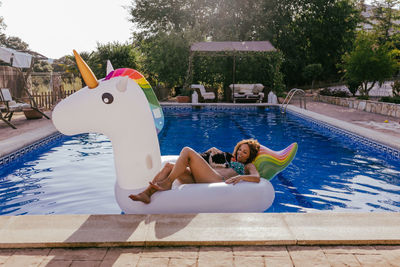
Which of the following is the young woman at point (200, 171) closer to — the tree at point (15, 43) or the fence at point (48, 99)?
the fence at point (48, 99)

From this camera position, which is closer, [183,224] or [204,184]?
[183,224]

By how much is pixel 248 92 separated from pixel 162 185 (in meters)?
Result: 14.3

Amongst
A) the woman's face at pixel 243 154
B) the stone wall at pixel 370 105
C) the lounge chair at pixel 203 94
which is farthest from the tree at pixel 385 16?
the woman's face at pixel 243 154

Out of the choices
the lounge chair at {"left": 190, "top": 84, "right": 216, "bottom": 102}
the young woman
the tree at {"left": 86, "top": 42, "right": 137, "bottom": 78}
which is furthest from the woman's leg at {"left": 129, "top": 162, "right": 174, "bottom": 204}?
the tree at {"left": 86, "top": 42, "right": 137, "bottom": 78}

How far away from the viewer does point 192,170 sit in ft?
12.0

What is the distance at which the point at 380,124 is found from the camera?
9.53 meters

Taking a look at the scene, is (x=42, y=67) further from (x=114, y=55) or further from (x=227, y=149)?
(x=227, y=149)

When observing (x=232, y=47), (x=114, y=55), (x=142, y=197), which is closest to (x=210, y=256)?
(x=142, y=197)

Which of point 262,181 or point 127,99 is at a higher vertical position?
point 127,99

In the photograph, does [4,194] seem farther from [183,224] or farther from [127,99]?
[183,224]

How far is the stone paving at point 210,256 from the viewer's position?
221cm

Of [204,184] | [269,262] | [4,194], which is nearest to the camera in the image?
[269,262]

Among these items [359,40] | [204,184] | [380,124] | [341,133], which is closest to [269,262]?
[204,184]

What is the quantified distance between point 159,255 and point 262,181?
1740 mm
